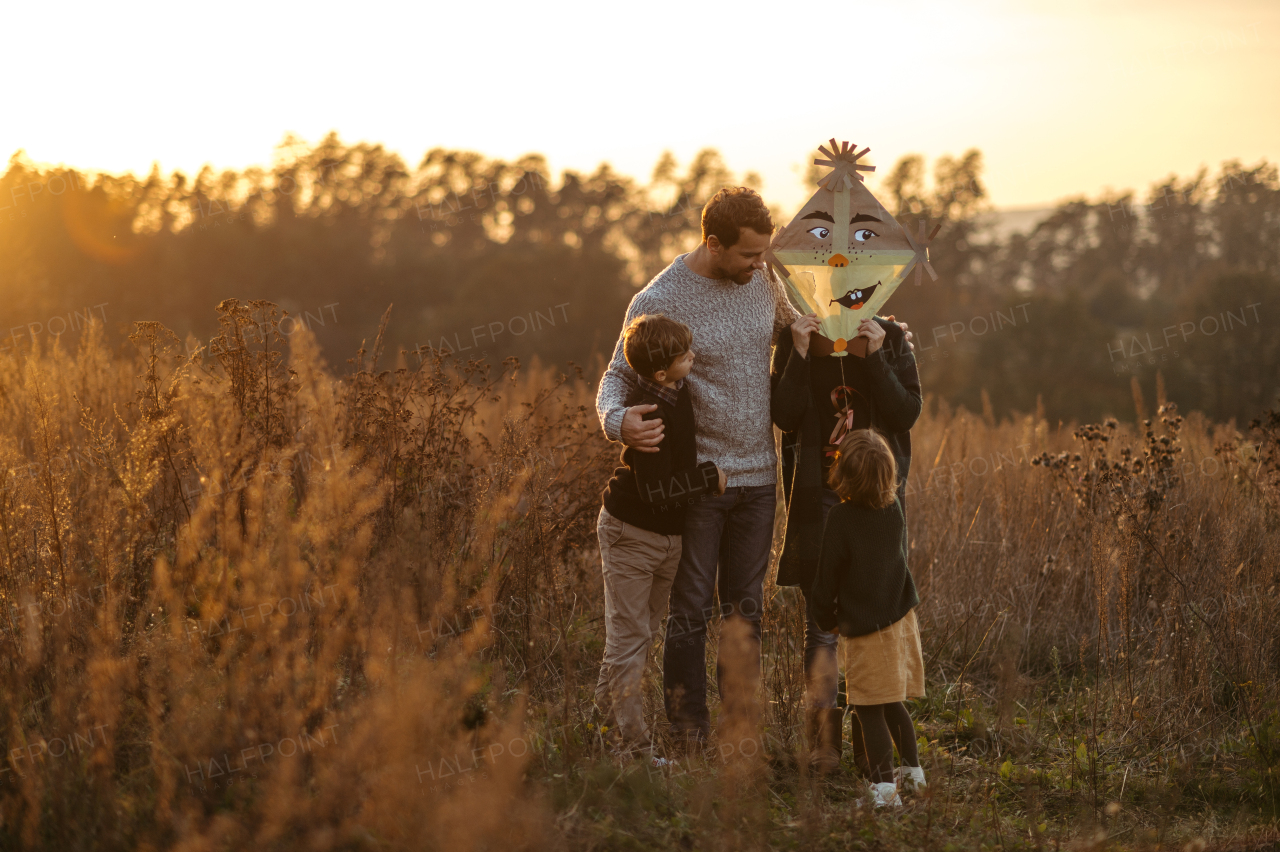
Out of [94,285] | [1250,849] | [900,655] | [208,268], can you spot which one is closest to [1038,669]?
[1250,849]

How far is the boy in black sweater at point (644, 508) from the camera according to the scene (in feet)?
10.5

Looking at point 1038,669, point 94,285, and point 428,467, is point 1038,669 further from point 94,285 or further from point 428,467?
point 94,285

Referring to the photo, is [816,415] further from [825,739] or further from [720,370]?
[825,739]

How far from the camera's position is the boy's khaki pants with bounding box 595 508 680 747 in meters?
3.27

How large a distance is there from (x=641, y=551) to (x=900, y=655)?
0.97 meters

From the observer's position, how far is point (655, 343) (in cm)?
316

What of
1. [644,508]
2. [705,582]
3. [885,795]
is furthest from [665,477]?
[885,795]

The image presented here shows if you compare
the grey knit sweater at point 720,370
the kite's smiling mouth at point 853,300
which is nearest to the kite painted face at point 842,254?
the kite's smiling mouth at point 853,300

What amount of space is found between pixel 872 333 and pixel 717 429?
25.6 inches

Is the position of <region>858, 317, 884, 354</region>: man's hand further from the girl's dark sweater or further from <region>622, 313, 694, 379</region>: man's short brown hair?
<region>622, 313, 694, 379</region>: man's short brown hair

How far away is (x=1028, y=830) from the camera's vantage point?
3.16 m

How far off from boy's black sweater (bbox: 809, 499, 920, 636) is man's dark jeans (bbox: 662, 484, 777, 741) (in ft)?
1.00

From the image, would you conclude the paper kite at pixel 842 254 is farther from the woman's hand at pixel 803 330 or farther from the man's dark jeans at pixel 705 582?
the man's dark jeans at pixel 705 582

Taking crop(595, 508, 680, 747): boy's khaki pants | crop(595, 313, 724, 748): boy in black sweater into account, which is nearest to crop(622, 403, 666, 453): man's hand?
crop(595, 313, 724, 748): boy in black sweater
